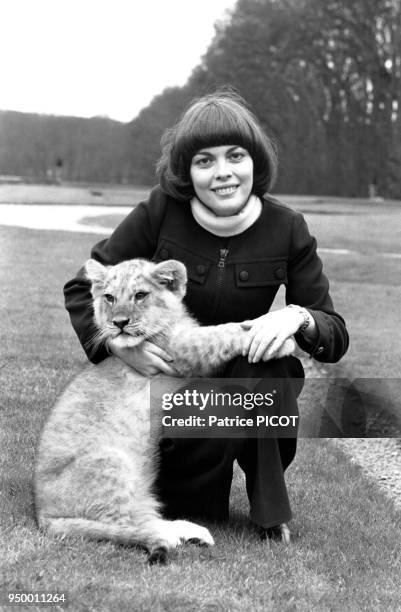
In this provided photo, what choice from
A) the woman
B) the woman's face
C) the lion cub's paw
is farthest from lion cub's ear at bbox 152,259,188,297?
the lion cub's paw

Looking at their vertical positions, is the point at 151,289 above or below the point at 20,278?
above

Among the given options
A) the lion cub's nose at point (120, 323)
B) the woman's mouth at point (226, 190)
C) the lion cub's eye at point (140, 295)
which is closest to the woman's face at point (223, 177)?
the woman's mouth at point (226, 190)

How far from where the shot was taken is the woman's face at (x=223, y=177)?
14.3ft

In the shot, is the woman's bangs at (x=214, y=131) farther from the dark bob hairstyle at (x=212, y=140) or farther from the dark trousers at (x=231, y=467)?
the dark trousers at (x=231, y=467)

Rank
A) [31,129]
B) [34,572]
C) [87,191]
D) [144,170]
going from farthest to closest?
1. [144,170]
2. [87,191]
3. [31,129]
4. [34,572]

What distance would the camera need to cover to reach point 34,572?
3.48m

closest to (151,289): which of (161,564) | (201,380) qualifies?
(201,380)

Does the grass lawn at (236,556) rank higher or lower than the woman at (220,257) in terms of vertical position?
lower

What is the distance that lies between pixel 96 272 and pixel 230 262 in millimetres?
668

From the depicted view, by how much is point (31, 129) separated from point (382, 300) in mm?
17869

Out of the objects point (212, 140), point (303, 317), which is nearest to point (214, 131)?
point (212, 140)

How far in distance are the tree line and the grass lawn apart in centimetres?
3566

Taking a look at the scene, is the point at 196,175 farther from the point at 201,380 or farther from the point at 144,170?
the point at 144,170

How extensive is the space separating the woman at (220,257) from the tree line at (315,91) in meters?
36.4
